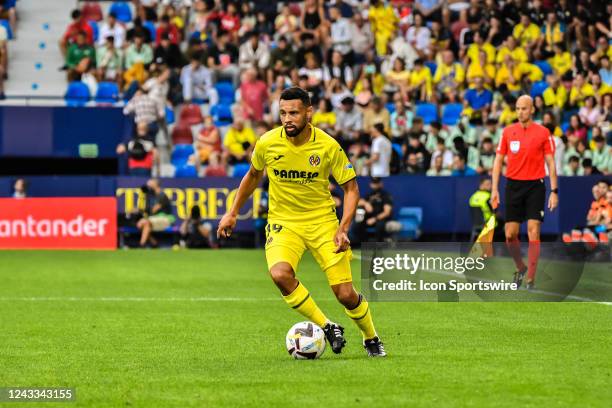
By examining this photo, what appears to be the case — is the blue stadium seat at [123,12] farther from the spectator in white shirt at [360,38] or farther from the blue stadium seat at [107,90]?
the spectator in white shirt at [360,38]

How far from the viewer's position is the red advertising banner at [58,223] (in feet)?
87.7

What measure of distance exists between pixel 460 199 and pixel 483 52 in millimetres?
4575

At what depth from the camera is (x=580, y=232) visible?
2344cm

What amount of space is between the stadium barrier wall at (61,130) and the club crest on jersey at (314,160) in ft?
64.8

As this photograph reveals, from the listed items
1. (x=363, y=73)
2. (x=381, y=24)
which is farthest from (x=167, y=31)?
(x=381, y=24)

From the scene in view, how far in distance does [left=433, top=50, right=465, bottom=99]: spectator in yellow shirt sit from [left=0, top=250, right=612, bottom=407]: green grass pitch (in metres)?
13.3

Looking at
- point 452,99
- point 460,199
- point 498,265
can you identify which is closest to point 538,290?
point 498,265

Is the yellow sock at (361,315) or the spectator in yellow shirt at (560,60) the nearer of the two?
the yellow sock at (361,315)

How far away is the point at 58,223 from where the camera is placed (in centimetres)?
2694

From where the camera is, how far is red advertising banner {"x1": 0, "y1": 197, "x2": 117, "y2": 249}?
2673 cm

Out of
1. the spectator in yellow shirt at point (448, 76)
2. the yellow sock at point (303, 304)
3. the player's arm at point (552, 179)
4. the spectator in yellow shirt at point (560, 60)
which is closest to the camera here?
the yellow sock at point (303, 304)

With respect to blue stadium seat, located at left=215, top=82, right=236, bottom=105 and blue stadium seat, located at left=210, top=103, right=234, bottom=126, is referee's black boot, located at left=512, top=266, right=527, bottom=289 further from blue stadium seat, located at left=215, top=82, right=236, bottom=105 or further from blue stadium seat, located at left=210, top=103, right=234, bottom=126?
blue stadium seat, located at left=215, top=82, right=236, bottom=105

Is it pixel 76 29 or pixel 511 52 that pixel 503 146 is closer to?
pixel 511 52

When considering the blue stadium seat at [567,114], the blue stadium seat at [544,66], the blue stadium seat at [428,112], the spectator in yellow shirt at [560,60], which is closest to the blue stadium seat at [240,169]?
the blue stadium seat at [428,112]
